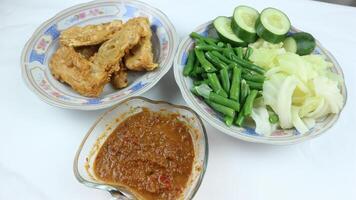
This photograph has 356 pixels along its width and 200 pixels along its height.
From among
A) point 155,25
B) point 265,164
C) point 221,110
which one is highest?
point 155,25

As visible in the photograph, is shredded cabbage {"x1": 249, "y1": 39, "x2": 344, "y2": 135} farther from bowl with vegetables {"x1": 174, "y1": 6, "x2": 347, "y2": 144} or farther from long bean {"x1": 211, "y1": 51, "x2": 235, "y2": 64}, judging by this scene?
long bean {"x1": 211, "y1": 51, "x2": 235, "y2": 64}

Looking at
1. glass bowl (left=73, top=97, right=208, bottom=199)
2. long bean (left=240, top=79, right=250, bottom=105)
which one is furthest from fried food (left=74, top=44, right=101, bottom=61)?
long bean (left=240, top=79, right=250, bottom=105)

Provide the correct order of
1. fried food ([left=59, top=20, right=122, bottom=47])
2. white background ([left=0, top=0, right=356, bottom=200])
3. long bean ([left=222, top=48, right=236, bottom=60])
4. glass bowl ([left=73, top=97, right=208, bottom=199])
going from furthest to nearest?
fried food ([left=59, top=20, right=122, bottom=47]), long bean ([left=222, top=48, right=236, bottom=60]), white background ([left=0, top=0, right=356, bottom=200]), glass bowl ([left=73, top=97, right=208, bottom=199])

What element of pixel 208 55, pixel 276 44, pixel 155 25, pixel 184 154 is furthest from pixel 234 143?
pixel 155 25

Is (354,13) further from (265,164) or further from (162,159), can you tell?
(162,159)

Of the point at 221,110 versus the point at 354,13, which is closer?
the point at 221,110

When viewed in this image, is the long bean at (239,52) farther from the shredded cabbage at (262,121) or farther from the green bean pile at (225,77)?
the shredded cabbage at (262,121)

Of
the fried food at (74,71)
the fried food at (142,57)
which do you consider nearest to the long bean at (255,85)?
the fried food at (142,57)
